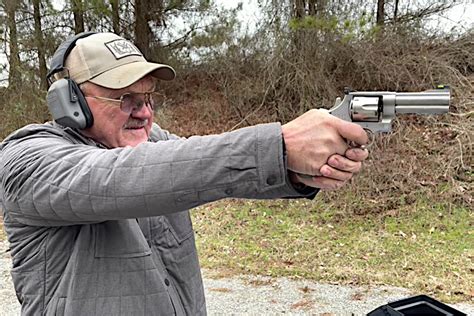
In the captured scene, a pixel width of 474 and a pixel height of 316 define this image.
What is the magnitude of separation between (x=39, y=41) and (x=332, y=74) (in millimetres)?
7506

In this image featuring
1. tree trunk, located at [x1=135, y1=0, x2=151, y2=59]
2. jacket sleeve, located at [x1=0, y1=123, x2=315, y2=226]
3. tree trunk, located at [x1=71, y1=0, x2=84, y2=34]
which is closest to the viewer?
jacket sleeve, located at [x1=0, y1=123, x2=315, y2=226]

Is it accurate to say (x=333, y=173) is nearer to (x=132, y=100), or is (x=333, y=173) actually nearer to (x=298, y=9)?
(x=132, y=100)

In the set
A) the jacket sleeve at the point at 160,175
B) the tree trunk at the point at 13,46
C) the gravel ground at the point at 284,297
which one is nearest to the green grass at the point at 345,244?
the gravel ground at the point at 284,297

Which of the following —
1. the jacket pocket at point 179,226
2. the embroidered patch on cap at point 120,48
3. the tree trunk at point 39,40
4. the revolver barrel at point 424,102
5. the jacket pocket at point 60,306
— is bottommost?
the jacket pocket at point 60,306

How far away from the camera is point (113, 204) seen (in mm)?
1075

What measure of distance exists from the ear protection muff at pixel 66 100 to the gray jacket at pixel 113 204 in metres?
0.04

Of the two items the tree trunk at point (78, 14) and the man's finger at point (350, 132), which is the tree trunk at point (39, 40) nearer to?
the tree trunk at point (78, 14)

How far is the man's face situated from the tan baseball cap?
0.04m

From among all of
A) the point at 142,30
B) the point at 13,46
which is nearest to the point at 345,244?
the point at 142,30

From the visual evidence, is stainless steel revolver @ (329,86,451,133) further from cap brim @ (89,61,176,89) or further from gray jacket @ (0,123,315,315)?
cap brim @ (89,61,176,89)

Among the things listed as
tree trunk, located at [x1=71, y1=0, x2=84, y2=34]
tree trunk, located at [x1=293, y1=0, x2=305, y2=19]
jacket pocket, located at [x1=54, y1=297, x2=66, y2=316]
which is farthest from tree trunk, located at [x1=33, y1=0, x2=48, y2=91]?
jacket pocket, located at [x1=54, y1=297, x2=66, y2=316]

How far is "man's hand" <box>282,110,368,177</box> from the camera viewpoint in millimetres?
1082

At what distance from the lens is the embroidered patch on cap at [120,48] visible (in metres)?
1.58

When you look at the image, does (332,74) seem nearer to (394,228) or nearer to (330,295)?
(394,228)
